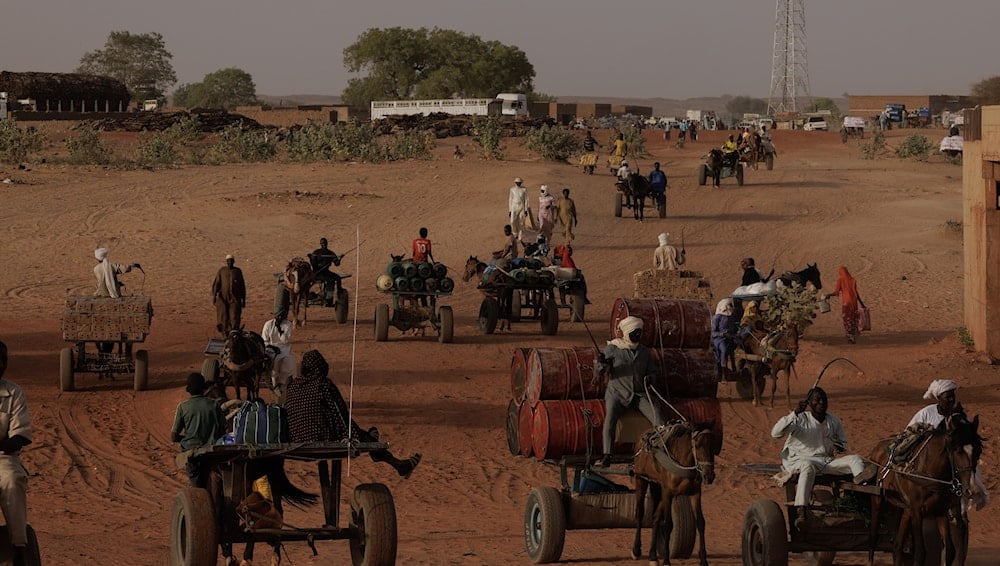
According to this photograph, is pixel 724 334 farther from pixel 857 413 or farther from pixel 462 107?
pixel 462 107

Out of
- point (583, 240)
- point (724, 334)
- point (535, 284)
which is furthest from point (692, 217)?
point (724, 334)

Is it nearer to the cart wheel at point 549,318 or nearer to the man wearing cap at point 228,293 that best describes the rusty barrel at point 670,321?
the man wearing cap at point 228,293

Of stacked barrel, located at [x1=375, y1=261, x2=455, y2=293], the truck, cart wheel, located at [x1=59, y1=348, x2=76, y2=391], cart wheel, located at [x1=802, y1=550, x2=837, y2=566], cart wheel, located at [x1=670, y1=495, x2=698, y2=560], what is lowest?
cart wheel, located at [x1=802, y1=550, x2=837, y2=566]

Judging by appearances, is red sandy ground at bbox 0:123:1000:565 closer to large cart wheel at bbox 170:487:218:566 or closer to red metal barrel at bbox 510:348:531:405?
red metal barrel at bbox 510:348:531:405

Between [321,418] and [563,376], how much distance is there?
10.1ft

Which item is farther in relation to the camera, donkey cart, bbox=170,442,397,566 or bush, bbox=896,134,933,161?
bush, bbox=896,134,933,161

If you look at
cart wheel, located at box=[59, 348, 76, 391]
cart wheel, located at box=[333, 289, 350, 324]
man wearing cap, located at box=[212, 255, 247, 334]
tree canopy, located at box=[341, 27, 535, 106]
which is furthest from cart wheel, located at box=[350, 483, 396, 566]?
tree canopy, located at box=[341, 27, 535, 106]

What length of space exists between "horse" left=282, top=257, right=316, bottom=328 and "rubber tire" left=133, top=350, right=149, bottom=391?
4463 millimetres

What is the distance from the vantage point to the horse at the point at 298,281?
24094 millimetres

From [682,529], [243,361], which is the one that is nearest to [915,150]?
[243,361]

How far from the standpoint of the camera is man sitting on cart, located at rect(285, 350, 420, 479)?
33.9ft

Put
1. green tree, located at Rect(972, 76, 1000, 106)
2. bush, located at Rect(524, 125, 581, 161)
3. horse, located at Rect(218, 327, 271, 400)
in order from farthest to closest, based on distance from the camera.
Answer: green tree, located at Rect(972, 76, 1000, 106), bush, located at Rect(524, 125, 581, 161), horse, located at Rect(218, 327, 271, 400)

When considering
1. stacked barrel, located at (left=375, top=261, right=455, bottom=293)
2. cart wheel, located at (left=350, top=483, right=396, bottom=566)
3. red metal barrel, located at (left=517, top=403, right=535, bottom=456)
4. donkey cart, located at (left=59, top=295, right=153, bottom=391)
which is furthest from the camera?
stacked barrel, located at (left=375, top=261, right=455, bottom=293)

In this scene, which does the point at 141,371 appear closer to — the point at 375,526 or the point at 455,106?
the point at 375,526
